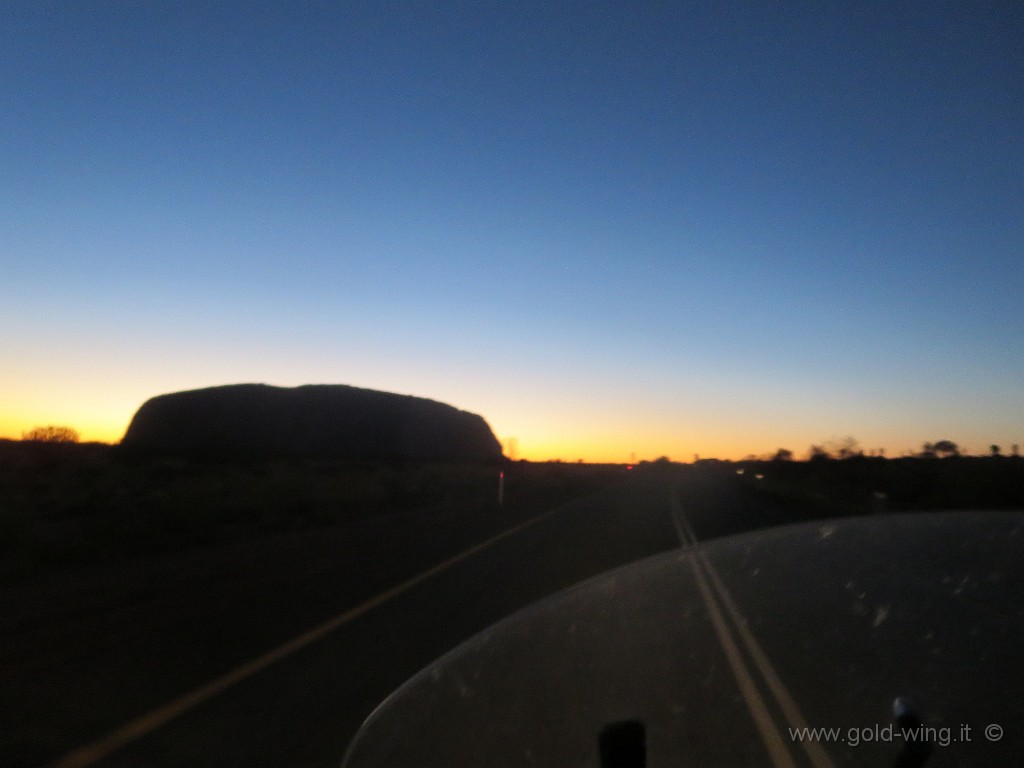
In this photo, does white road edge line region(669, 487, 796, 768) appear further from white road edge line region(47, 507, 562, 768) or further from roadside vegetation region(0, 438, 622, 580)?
roadside vegetation region(0, 438, 622, 580)

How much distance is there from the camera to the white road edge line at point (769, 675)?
15.8ft

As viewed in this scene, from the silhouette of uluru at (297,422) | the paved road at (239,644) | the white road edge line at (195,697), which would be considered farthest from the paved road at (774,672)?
the silhouette of uluru at (297,422)

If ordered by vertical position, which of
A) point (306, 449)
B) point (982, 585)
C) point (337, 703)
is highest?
point (306, 449)

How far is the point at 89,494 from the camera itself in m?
31.7

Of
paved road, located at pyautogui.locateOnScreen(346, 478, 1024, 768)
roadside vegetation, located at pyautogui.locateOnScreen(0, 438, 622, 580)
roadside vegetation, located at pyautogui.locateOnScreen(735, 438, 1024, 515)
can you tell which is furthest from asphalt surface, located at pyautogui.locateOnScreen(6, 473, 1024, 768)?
roadside vegetation, located at pyautogui.locateOnScreen(735, 438, 1024, 515)

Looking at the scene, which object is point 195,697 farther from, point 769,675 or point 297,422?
point 297,422

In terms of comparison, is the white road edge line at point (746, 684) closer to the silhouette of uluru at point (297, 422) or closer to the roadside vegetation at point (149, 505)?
the roadside vegetation at point (149, 505)

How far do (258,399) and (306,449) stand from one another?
9117 millimetres

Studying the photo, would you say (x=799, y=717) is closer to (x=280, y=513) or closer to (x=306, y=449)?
(x=280, y=513)

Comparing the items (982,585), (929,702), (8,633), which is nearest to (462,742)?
(929,702)

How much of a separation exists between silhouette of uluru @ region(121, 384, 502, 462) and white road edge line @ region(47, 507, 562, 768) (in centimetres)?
10429

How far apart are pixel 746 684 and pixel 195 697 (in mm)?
4020

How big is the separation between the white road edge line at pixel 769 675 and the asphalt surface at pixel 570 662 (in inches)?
1.0

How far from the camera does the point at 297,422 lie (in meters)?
124
